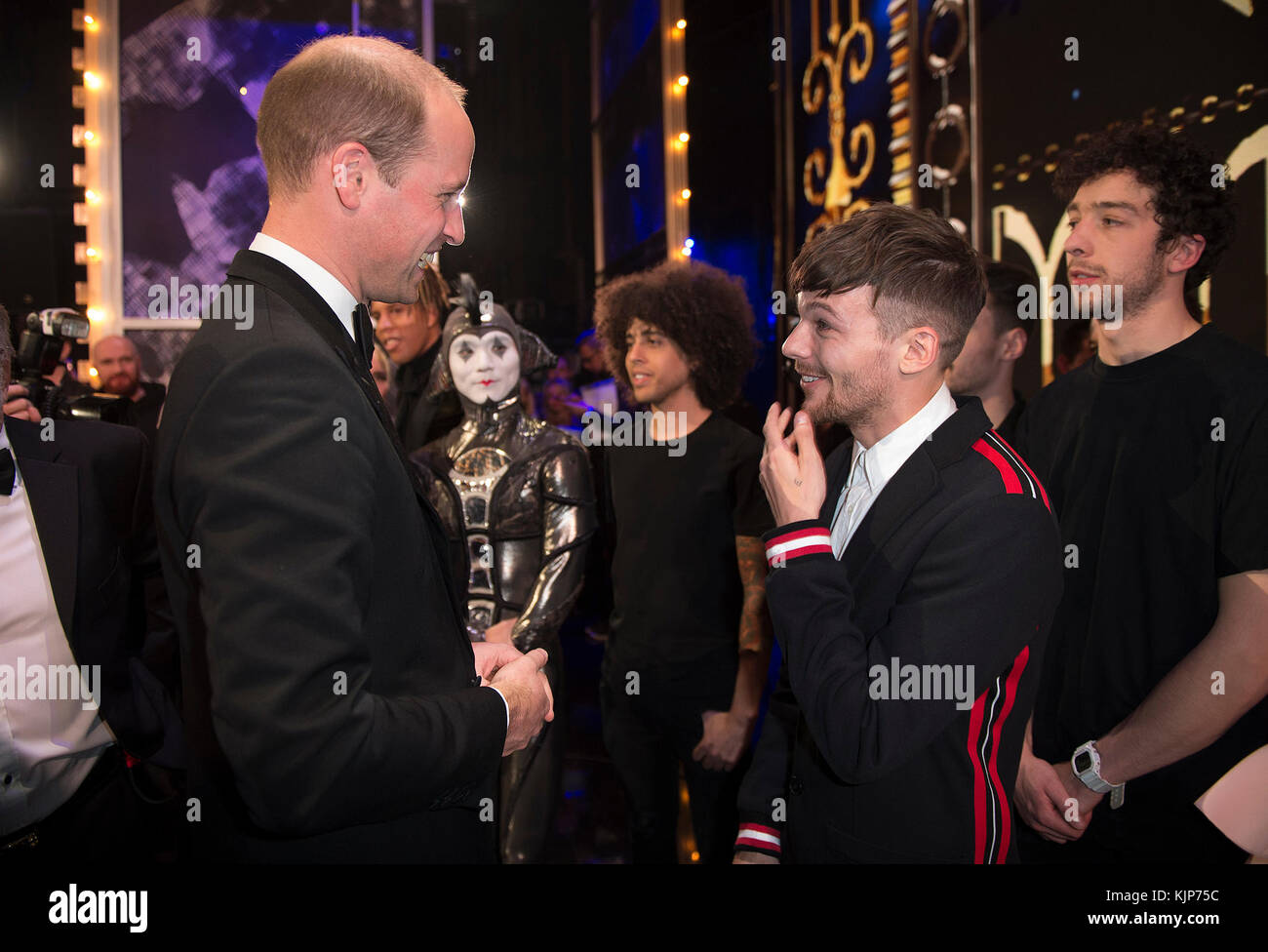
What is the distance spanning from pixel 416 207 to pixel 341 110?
6.5 inches

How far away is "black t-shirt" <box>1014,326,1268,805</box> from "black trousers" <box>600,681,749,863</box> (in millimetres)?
952

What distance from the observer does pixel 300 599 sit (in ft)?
3.27

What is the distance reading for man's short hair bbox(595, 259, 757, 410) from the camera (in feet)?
10.1

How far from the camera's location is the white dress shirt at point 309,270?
1260mm

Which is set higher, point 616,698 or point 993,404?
point 993,404

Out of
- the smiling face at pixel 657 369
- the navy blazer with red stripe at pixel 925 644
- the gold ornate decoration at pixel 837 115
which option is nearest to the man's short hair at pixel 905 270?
the navy blazer with red stripe at pixel 925 644

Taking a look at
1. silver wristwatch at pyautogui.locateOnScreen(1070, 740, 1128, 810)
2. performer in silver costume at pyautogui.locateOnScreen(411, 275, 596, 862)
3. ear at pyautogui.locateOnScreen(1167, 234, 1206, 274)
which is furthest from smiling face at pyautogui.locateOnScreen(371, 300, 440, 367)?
silver wristwatch at pyautogui.locateOnScreen(1070, 740, 1128, 810)

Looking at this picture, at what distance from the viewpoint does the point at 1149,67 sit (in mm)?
2777

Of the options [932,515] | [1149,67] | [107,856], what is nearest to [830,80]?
[1149,67]

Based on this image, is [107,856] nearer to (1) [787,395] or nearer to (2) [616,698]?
(2) [616,698]

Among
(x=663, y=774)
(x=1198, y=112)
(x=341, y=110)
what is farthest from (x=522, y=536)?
(x=1198, y=112)

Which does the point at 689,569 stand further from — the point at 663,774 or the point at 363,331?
the point at 363,331

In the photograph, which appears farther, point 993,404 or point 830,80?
point 830,80

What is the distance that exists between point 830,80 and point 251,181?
12.2 ft
